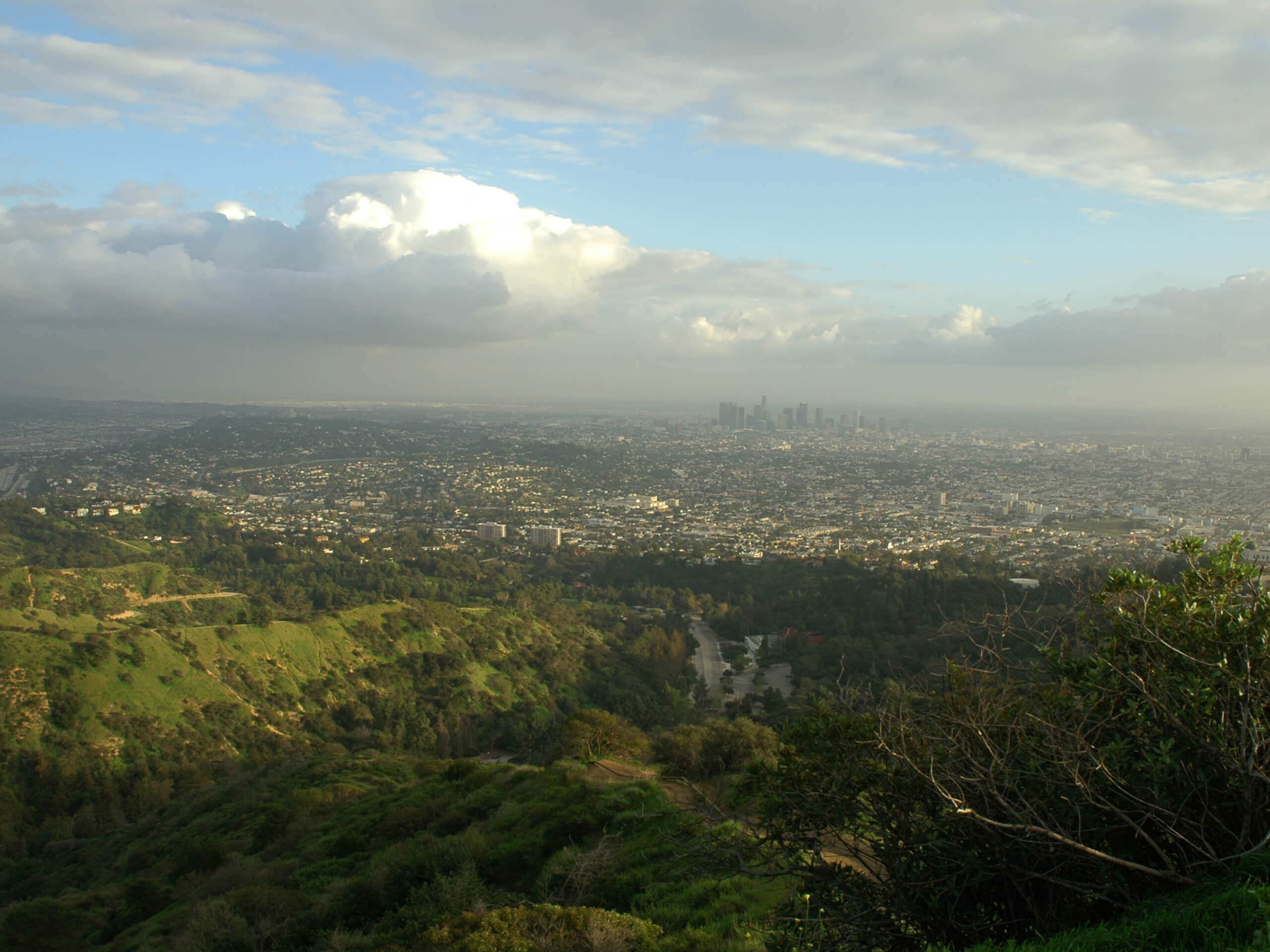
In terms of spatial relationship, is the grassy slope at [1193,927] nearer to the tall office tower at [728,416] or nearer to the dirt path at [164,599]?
the dirt path at [164,599]

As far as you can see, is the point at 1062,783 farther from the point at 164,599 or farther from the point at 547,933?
the point at 164,599

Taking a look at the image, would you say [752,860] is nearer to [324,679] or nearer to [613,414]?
[324,679]

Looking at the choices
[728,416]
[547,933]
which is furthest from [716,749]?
[728,416]

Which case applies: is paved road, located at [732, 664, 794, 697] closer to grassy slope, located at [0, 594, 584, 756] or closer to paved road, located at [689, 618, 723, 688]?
paved road, located at [689, 618, 723, 688]

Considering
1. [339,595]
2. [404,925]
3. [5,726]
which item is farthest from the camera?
[339,595]

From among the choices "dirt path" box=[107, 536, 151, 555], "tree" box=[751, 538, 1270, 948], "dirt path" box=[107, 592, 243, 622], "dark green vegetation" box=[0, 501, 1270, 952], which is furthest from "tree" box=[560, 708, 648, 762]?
"dirt path" box=[107, 536, 151, 555]

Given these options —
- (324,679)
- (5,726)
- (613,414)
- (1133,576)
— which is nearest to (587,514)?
(324,679)
